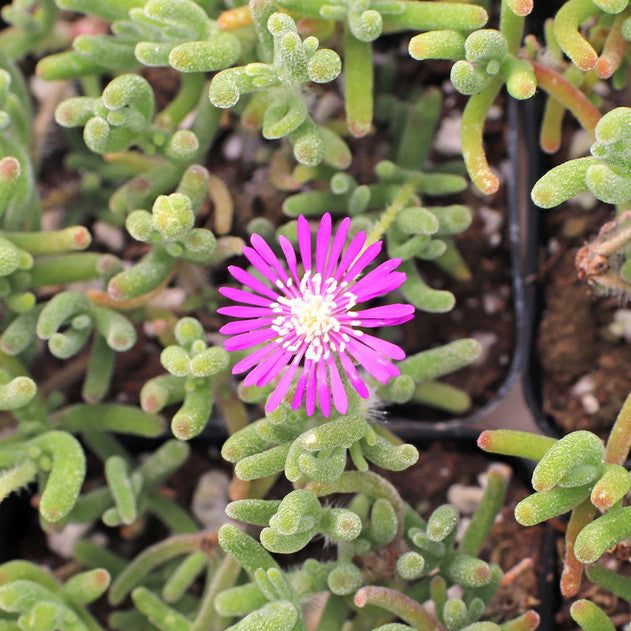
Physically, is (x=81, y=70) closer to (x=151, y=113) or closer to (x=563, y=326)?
(x=151, y=113)

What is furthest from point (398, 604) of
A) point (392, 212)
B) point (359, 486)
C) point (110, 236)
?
point (110, 236)

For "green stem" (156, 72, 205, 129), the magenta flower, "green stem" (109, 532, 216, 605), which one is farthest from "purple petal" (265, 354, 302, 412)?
"green stem" (156, 72, 205, 129)

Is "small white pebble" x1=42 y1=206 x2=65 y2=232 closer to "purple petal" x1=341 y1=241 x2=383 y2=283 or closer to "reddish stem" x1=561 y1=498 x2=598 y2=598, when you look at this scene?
"purple petal" x1=341 y1=241 x2=383 y2=283

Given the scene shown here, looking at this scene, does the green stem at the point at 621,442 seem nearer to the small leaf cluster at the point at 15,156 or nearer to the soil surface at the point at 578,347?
the soil surface at the point at 578,347

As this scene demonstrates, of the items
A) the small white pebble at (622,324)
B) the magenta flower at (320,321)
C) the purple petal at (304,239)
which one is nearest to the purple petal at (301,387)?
the magenta flower at (320,321)

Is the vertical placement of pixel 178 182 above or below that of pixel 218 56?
below

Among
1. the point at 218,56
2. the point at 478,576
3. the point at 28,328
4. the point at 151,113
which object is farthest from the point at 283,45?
the point at 478,576

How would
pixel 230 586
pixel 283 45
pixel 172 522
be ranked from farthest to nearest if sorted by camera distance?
pixel 172 522 < pixel 230 586 < pixel 283 45

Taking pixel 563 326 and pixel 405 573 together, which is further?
pixel 563 326

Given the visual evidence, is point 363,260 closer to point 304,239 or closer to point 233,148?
point 304,239

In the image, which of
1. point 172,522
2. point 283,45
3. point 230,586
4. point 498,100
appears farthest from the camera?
point 498,100
